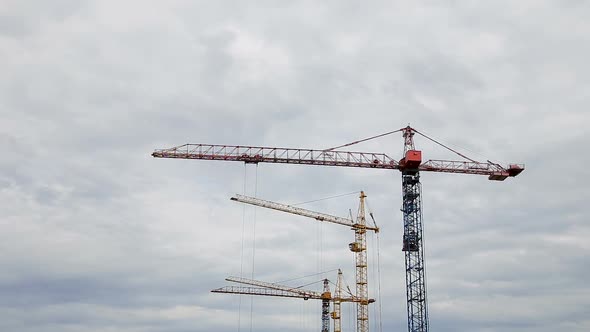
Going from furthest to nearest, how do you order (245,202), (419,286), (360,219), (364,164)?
(360,219)
(245,202)
(364,164)
(419,286)

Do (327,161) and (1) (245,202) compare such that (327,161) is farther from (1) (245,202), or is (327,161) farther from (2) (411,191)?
(1) (245,202)

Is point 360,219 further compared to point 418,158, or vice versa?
point 360,219

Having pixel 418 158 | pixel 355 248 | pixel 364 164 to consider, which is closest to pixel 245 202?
pixel 355 248

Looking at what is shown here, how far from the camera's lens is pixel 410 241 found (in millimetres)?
132250

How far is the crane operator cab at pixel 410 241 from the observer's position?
132m

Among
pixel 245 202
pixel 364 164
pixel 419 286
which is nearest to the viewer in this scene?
pixel 419 286

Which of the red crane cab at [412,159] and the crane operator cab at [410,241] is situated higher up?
the red crane cab at [412,159]

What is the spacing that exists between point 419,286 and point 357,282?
199 ft

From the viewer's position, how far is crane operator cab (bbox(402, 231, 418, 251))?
13188 centimetres

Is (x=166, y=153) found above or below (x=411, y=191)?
above

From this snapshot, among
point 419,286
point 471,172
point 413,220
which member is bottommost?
point 419,286

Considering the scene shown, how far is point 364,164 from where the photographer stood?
468 ft

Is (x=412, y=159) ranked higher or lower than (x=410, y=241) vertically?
higher

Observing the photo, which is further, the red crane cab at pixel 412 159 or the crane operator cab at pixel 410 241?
the red crane cab at pixel 412 159
